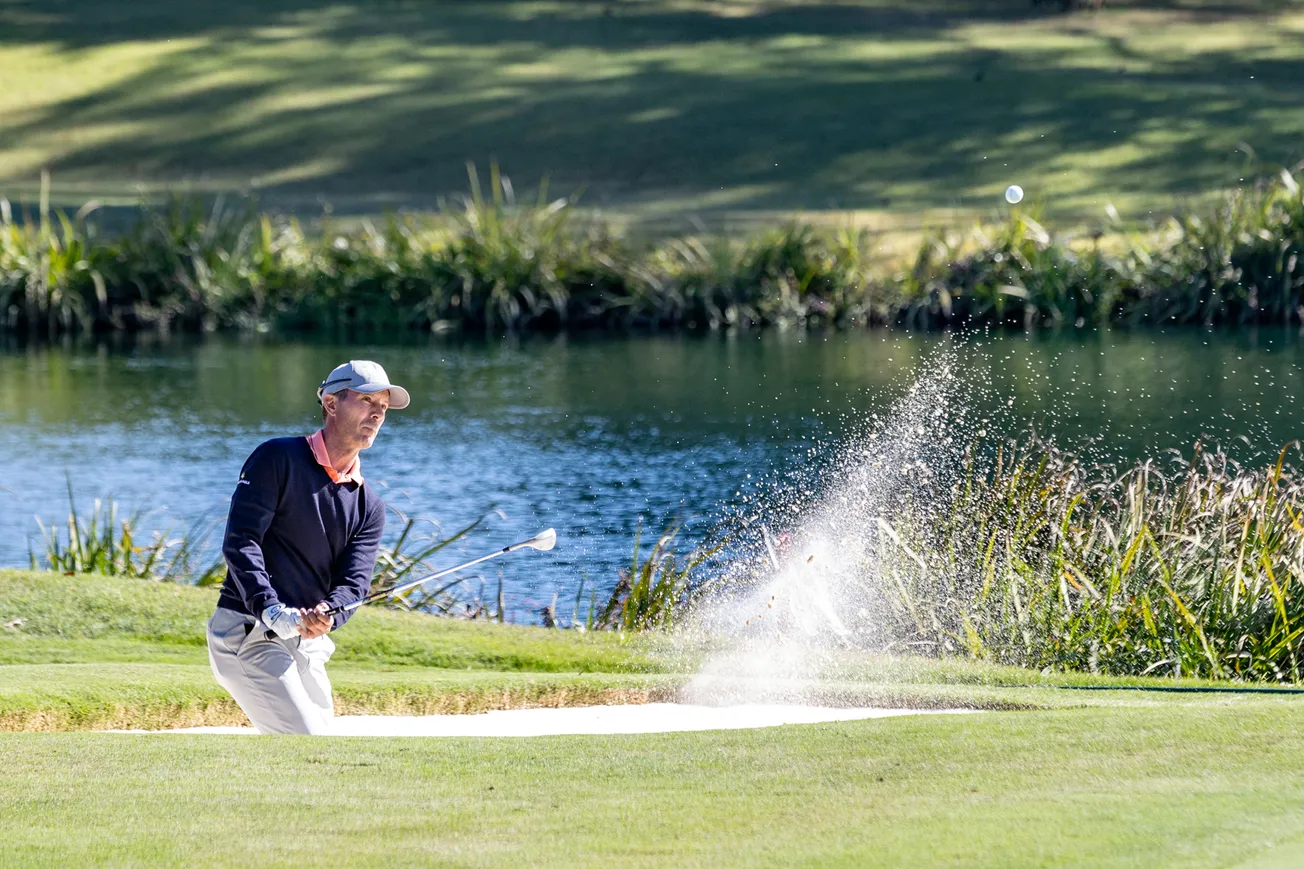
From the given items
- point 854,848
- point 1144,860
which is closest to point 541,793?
point 854,848

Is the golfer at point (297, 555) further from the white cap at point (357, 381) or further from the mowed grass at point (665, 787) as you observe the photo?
the mowed grass at point (665, 787)

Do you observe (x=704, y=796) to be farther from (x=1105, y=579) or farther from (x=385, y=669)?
(x=1105, y=579)

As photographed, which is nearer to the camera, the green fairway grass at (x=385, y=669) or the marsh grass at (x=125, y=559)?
the green fairway grass at (x=385, y=669)

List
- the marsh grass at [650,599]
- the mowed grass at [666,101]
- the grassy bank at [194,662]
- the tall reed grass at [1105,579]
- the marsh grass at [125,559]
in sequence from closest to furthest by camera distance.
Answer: the grassy bank at [194,662] → the tall reed grass at [1105,579] → the marsh grass at [650,599] → the marsh grass at [125,559] → the mowed grass at [666,101]

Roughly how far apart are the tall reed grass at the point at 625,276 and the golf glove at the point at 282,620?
21.9 meters

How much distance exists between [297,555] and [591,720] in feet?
5.55

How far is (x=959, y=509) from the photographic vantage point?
10789mm

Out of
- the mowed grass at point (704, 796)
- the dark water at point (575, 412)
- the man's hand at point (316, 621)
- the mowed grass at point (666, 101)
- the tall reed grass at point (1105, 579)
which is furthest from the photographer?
the mowed grass at point (666, 101)

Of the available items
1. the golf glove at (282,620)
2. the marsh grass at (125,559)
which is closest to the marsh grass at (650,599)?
the marsh grass at (125,559)

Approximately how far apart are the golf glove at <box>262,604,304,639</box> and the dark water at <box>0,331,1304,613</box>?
5953 mm

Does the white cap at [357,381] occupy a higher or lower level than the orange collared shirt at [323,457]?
higher

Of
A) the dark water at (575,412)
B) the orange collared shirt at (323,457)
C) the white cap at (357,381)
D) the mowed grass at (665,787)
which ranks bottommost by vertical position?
the dark water at (575,412)

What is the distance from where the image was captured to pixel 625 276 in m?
28.8

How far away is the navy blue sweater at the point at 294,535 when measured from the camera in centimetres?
622
